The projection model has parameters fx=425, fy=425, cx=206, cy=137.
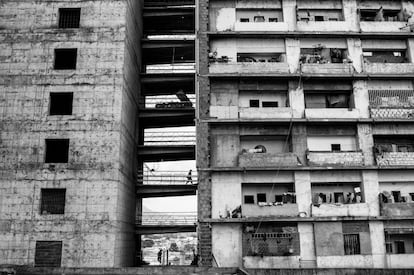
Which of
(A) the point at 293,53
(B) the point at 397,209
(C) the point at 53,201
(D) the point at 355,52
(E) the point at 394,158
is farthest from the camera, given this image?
(D) the point at 355,52

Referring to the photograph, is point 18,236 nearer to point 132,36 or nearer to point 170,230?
point 170,230

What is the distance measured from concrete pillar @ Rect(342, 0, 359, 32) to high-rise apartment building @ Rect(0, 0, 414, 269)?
0.34ft

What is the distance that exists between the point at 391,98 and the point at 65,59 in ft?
75.3

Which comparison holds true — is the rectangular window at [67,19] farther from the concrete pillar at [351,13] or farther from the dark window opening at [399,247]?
the dark window opening at [399,247]

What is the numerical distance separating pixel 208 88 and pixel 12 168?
13.4 m

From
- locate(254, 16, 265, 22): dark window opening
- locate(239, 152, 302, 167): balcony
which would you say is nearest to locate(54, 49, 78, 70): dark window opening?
locate(239, 152, 302, 167): balcony

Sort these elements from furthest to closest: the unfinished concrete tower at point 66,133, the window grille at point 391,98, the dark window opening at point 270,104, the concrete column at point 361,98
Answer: the dark window opening at point 270,104
the window grille at point 391,98
the concrete column at point 361,98
the unfinished concrete tower at point 66,133

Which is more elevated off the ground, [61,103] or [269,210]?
[61,103]

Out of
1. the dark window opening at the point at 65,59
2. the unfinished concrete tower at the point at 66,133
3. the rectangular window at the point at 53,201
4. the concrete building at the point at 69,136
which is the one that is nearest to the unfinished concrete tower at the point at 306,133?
the concrete building at the point at 69,136

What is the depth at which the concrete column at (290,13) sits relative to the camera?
100 feet

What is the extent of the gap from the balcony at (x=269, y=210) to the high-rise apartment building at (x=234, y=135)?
0.31 ft

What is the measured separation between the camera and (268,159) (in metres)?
27.5

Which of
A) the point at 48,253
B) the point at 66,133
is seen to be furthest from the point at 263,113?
the point at 48,253

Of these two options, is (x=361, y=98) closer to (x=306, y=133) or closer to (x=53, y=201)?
(x=306, y=133)
